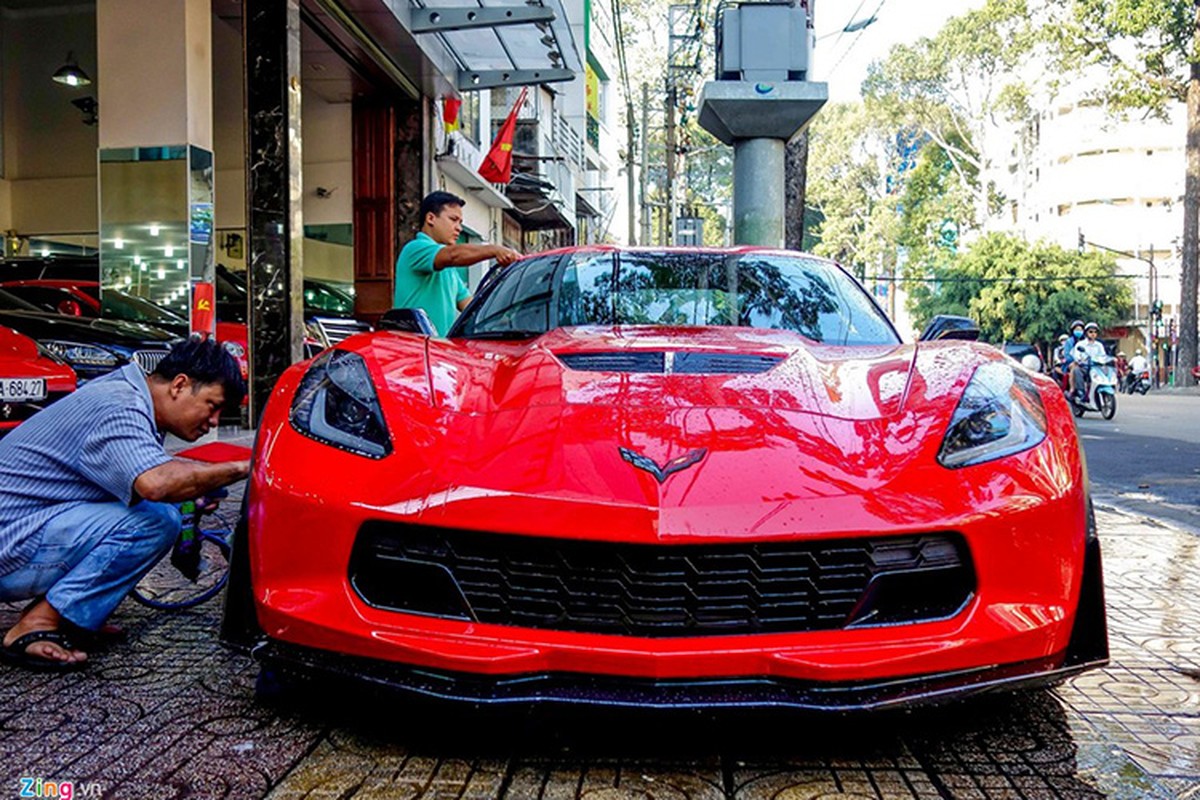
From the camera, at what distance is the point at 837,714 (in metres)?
1.88

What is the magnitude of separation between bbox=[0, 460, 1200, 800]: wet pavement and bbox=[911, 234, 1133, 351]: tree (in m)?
40.2

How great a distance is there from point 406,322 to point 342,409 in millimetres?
982

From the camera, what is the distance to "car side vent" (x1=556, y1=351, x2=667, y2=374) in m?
2.51

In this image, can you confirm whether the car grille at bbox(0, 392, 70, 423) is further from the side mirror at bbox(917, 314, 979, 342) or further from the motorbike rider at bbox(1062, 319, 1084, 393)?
the motorbike rider at bbox(1062, 319, 1084, 393)

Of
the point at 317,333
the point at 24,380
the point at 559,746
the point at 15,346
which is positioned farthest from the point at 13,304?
the point at 559,746

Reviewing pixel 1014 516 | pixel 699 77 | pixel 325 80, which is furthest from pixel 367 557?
pixel 699 77

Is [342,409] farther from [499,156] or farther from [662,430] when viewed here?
[499,156]

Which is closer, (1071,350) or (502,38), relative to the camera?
(502,38)

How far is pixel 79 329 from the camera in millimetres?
7129

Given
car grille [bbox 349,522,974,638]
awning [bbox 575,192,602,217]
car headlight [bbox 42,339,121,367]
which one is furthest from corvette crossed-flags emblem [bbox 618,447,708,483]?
awning [bbox 575,192,602,217]

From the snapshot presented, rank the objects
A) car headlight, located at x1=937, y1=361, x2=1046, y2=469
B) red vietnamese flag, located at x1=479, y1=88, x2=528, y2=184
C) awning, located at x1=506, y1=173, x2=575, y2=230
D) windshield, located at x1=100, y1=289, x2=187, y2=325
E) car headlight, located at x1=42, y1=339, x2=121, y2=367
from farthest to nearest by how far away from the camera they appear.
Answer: awning, located at x1=506, y1=173, x2=575, y2=230
red vietnamese flag, located at x1=479, y1=88, x2=528, y2=184
windshield, located at x1=100, y1=289, x2=187, y2=325
car headlight, located at x1=42, y1=339, x2=121, y2=367
car headlight, located at x1=937, y1=361, x2=1046, y2=469

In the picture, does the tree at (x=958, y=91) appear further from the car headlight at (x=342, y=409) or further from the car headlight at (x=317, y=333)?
the car headlight at (x=342, y=409)

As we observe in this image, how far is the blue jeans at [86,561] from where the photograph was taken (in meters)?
2.73

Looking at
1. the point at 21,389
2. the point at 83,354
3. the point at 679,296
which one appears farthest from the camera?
the point at 83,354
